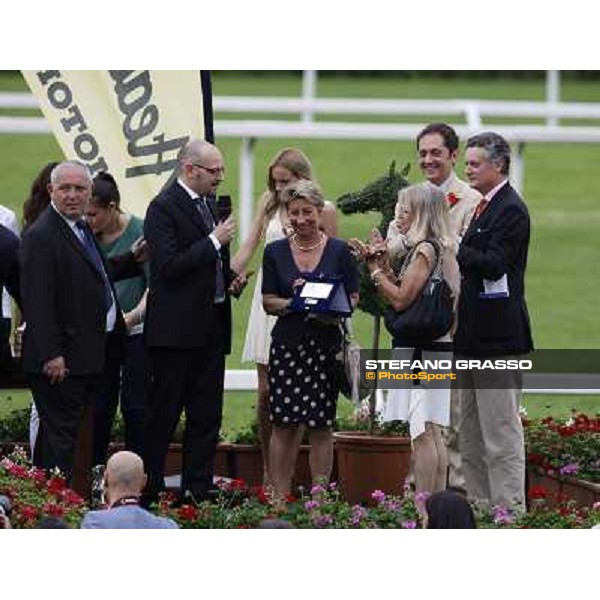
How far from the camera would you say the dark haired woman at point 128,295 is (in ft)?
35.1

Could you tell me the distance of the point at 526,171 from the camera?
95.6 ft

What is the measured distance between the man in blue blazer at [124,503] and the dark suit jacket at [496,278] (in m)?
2.24

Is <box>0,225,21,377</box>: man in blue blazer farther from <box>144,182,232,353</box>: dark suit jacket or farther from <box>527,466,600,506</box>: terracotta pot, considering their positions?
<box>527,466,600,506</box>: terracotta pot

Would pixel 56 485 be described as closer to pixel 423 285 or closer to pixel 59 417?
pixel 59 417

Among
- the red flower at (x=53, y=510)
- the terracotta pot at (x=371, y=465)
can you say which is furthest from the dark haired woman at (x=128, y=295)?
the red flower at (x=53, y=510)

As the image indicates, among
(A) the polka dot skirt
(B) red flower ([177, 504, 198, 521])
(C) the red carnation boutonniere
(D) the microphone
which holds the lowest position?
(B) red flower ([177, 504, 198, 521])

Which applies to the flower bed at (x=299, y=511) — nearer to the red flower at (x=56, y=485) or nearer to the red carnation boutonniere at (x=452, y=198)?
the red flower at (x=56, y=485)

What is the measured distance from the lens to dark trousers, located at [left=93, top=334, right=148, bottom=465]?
10375 millimetres

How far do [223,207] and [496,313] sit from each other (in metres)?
1.34

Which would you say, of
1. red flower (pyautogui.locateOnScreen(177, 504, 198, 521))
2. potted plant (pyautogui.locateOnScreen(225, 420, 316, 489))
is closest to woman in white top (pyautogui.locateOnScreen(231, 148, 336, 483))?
Answer: potted plant (pyautogui.locateOnScreen(225, 420, 316, 489))

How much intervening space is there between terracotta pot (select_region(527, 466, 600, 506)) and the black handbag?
38.6 inches

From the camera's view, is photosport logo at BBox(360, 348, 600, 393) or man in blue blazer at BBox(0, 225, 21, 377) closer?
photosport logo at BBox(360, 348, 600, 393)

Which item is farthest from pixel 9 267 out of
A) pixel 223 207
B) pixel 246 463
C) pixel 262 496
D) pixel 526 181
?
pixel 526 181

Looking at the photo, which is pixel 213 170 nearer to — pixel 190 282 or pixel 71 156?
pixel 190 282
